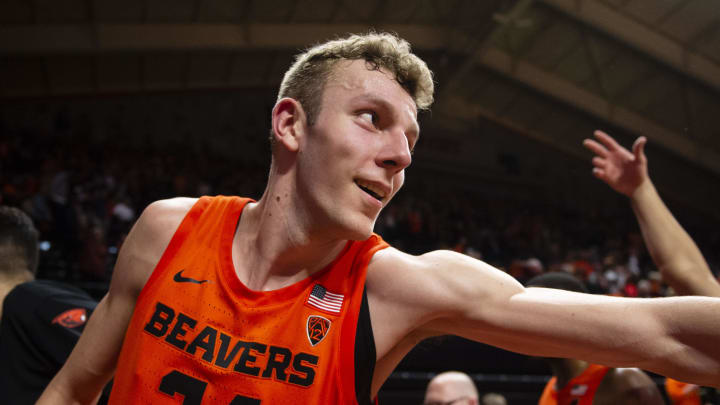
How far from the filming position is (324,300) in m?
1.43

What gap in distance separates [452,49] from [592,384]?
44.2 feet

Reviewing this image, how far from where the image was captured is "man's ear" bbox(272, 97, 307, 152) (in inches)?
59.4

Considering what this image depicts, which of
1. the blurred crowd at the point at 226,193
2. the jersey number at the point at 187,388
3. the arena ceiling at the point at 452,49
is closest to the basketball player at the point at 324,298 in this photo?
the jersey number at the point at 187,388

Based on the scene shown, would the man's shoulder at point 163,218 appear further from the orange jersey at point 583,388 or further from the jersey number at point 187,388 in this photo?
the orange jersey at point 583,388

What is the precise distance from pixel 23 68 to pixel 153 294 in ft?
42.3

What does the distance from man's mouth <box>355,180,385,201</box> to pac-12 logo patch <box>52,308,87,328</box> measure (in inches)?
54.9

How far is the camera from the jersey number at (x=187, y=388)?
1298 millimetres

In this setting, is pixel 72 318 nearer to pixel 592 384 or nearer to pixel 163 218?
pixel 163 218

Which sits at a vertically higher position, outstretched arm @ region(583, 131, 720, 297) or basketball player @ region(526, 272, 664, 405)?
outstretched arm @ region(583, 131, 720, 297)

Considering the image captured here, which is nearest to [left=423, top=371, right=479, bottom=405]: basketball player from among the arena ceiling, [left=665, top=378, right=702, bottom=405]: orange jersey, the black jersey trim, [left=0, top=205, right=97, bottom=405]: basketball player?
[left=665, top=378, right=702, bottom=405]: orange jersey

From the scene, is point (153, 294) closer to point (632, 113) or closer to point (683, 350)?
point (683, 350)

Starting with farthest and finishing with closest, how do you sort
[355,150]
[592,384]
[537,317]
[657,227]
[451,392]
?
[451,392] → [592,384] → [657,227] → [355,150] → [537,317]

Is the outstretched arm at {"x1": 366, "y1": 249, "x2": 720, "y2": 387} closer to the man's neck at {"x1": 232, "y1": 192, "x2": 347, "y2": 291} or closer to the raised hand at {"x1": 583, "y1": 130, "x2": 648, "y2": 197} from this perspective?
the man's neck at {"x1": 232, "y1": 192, "x2": 347, "y2": 291}

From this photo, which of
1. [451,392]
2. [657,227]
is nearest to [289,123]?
[657,227]
